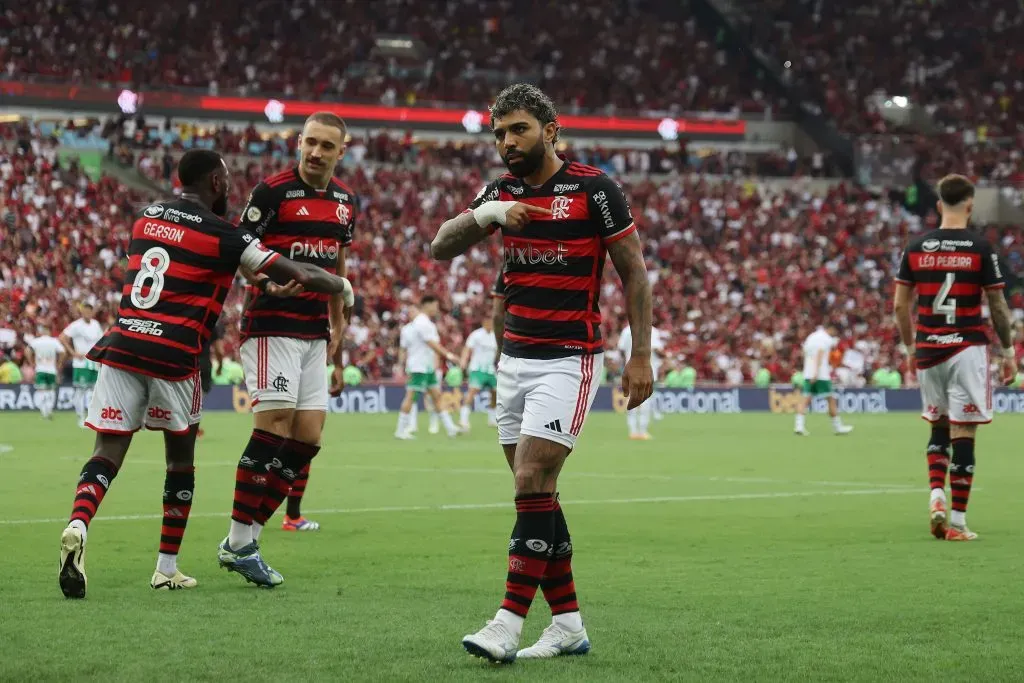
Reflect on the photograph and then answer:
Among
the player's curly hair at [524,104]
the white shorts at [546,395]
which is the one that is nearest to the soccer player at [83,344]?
the white shorts at [546,395]

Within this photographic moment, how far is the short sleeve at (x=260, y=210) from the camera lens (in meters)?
9.63

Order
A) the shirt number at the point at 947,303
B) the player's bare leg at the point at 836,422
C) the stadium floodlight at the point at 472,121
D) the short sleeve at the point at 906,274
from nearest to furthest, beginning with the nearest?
the shirt number at the point at 947,303 < the short sleeve at the point at 906,274 < the player's bare leg at the point at 836,422 < the stadium floodlight at the point at 472,121

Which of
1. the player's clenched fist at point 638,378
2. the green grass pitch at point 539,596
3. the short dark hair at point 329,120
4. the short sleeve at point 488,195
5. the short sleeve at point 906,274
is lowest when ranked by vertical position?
the green grass pitch at point 539,596

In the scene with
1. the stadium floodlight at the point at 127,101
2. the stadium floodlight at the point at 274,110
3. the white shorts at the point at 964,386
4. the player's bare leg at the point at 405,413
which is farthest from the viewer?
the stadium floodlight at the point at 274,110

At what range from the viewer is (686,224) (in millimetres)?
51750

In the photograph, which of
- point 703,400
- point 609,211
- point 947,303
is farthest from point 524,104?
point 703,400

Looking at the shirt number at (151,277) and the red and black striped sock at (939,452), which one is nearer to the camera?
the shirt number at (151,277)

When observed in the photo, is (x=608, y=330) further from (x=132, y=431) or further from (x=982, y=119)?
(x=132, y=431)

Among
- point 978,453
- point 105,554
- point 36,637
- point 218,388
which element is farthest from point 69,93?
point 36,637

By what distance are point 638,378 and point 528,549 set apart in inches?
36.6

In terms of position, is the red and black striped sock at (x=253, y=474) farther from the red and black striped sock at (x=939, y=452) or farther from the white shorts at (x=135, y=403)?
the red and black striped sock at (x=939, y=452)

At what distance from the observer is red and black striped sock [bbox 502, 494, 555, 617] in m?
6.54

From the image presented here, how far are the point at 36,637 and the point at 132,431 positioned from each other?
188cm

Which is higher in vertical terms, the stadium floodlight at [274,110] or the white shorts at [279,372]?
the stadium floodlight at [274,110]
